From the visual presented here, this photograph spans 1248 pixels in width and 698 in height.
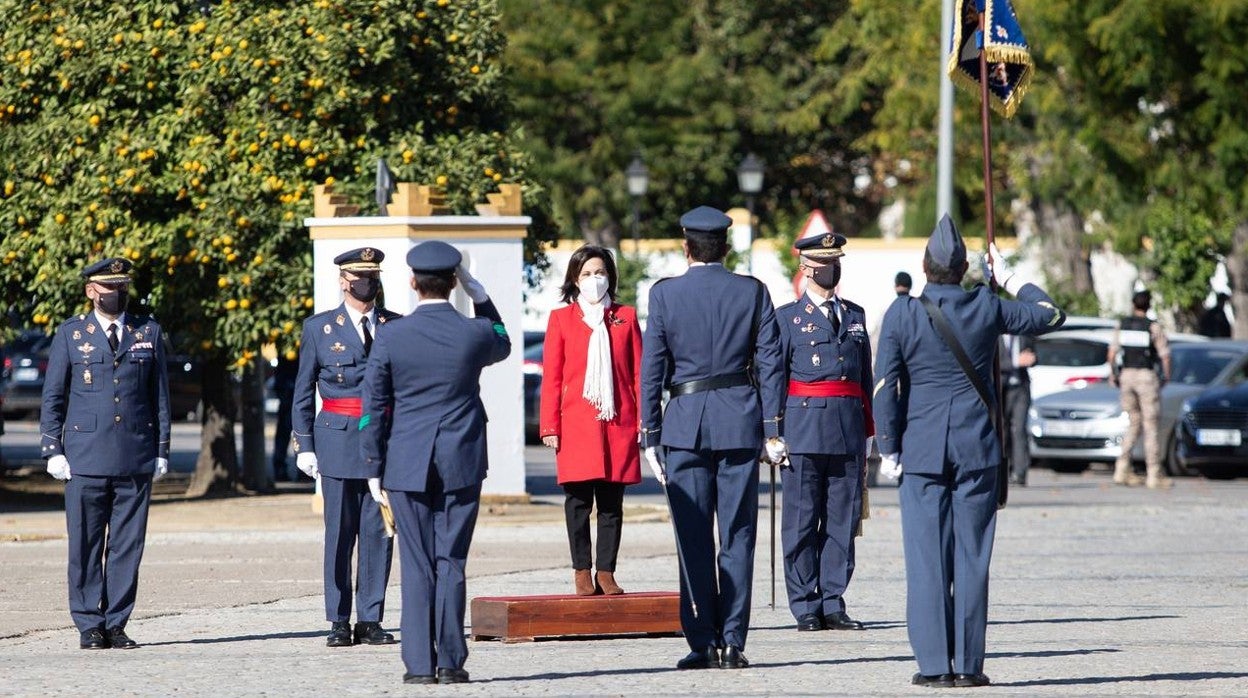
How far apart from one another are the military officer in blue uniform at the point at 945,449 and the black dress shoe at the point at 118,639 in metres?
3.68

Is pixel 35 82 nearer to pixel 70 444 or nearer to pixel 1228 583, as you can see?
pixel 70 444

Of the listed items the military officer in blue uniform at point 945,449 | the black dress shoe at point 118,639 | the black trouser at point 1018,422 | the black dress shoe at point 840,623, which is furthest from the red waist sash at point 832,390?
the black trouser at point 1018,422

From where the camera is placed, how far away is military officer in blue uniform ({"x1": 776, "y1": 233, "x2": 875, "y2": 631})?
11.6 m

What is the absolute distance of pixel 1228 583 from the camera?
1401 centimetres

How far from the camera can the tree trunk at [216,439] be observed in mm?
21453

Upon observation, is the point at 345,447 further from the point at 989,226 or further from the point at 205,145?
the point at 205,145

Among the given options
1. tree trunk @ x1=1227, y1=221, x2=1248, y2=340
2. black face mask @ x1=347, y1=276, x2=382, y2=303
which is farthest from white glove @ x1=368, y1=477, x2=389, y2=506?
tree trunk @ x1=1227, y1=221, x2=1248, y2=340

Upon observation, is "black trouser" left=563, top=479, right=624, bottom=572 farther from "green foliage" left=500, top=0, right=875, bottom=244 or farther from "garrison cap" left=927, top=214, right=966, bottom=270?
"green foliage" left=500, top=0, right=875, bottom=244

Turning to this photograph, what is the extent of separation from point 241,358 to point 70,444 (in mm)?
8526

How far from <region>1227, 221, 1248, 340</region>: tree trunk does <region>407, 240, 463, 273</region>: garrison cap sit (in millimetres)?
26082

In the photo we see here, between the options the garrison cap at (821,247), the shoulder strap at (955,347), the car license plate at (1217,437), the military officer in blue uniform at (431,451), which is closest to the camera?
the military officer in blue uniform at (431,451)

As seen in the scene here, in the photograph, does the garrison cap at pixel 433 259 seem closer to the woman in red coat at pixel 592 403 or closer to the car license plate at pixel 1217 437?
the woman in red coat at pixel 592 403

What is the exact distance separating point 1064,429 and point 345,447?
1593cm

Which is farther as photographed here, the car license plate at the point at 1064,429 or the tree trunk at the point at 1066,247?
the tree trunk at the point at 1066,247
